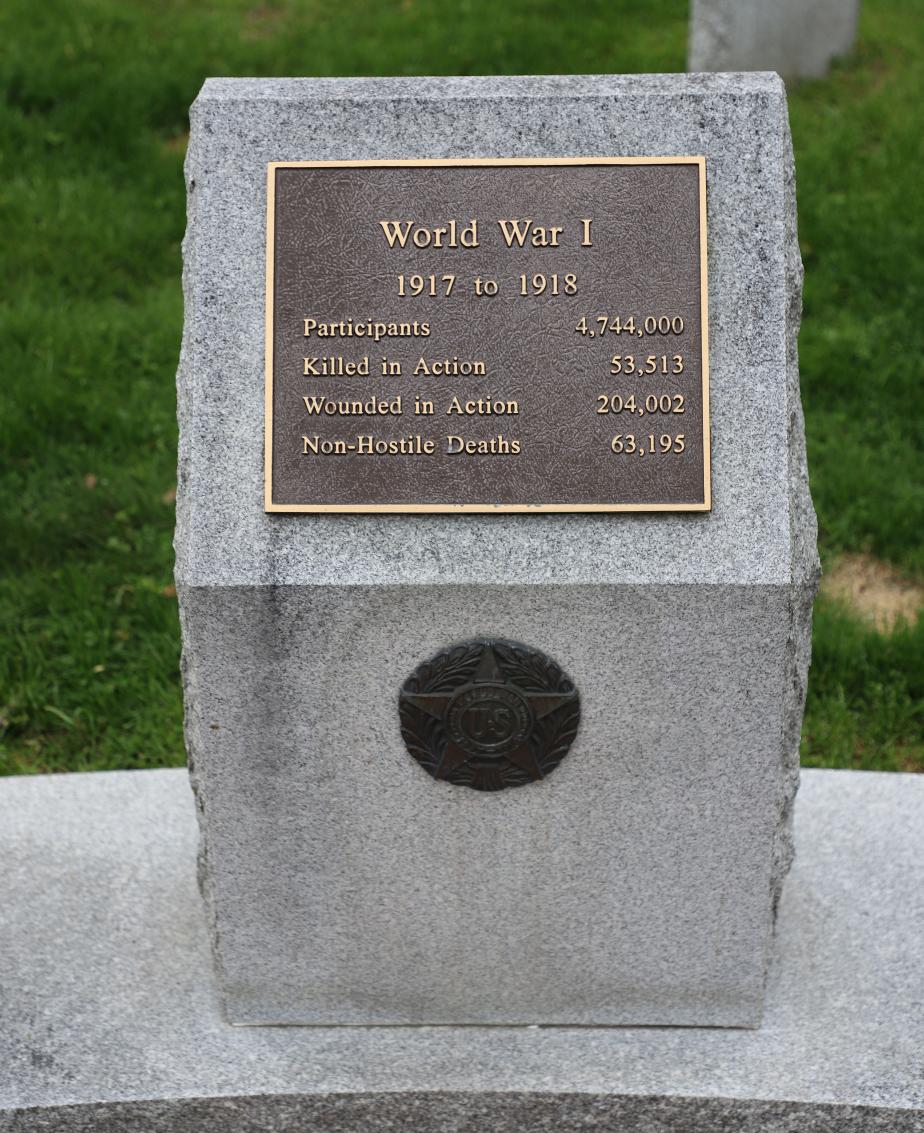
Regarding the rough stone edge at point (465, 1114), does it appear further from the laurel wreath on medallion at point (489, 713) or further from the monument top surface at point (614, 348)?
the monument top surface at point (614, 348)

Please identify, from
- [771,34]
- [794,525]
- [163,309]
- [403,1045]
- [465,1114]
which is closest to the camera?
[794,525]

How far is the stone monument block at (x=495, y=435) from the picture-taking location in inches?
108

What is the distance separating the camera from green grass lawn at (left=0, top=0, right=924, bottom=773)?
14.7 feet

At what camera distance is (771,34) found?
7.46 meters

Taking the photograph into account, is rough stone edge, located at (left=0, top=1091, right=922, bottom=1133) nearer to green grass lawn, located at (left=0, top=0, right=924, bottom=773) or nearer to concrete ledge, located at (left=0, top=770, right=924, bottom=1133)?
concrete ledge, located at (left=0, top=770, right=924, bottom=1133)

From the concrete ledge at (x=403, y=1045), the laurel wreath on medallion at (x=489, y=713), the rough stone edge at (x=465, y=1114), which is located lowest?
the rough stone edge at (x=465, y=1114)

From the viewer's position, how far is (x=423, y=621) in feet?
9.05

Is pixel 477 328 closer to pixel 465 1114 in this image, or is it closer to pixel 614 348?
pixel 614 348

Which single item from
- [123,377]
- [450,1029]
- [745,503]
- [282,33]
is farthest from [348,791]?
[282,33]

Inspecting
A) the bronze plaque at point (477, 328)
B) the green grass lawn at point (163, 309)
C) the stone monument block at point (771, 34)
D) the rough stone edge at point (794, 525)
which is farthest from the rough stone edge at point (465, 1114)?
the stone monument block at point (771, 34)

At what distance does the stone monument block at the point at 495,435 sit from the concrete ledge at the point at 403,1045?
599 millimetres

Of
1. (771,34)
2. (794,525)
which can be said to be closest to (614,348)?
(794,525)

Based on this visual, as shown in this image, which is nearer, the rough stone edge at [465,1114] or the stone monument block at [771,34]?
the rough stone edge at [465,1114]

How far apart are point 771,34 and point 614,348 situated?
5387mm
